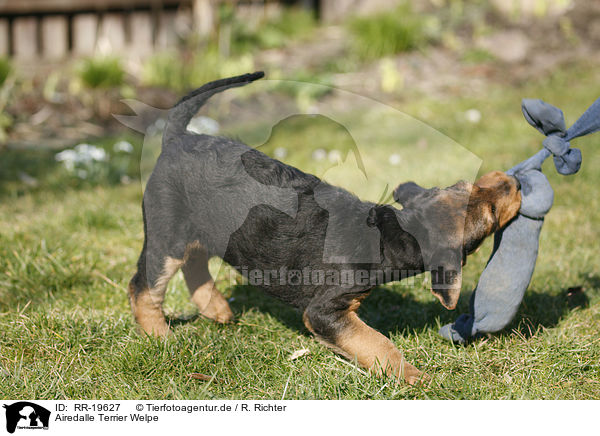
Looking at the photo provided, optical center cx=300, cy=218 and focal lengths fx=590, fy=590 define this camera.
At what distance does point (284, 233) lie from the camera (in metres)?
2.70

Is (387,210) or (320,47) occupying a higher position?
(387,210)

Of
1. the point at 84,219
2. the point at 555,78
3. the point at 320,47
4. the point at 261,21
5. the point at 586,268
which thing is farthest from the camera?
the point at 261,21

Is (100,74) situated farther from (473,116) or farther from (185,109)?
(185,109)

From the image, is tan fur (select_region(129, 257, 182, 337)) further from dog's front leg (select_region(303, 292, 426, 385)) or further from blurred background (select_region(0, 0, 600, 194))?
blurred background (select_region(0, 0, 600, 194))

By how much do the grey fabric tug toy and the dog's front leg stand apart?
45cm

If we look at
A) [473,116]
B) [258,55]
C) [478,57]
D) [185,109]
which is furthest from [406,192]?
[258,55]

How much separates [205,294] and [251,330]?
36cm

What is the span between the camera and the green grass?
106 inches

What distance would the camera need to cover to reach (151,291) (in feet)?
10.2

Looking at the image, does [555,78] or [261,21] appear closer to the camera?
[555,78]

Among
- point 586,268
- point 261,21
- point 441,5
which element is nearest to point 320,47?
point 261,21
